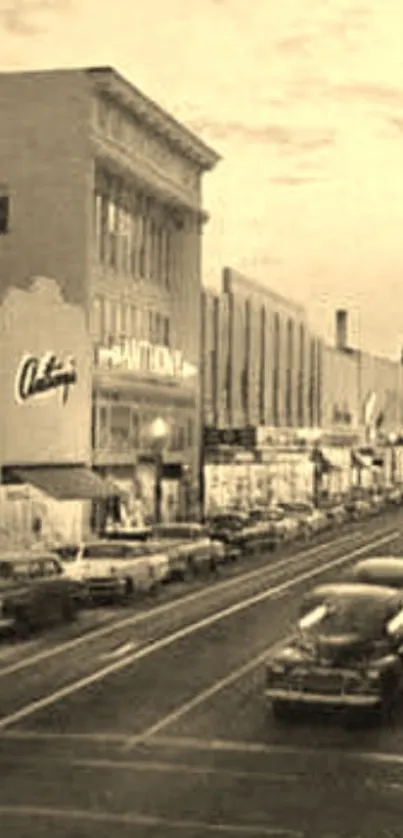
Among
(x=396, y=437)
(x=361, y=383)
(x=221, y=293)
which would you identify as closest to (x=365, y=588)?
(x=221, y=293)

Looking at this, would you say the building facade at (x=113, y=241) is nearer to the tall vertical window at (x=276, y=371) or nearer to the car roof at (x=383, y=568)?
the car roof at (x=383, y=568)

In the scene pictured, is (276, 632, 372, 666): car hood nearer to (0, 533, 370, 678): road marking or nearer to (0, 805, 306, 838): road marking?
(0, 533, 370, 678): road marking

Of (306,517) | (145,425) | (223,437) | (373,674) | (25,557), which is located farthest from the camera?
(223,437)

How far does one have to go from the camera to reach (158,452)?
2884 inches

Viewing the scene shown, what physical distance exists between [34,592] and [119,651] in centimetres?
367

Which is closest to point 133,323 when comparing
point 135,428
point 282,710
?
point 135,428

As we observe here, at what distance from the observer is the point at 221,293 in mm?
88375

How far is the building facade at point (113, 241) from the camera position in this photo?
6147 cm

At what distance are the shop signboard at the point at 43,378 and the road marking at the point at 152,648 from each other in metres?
10.2

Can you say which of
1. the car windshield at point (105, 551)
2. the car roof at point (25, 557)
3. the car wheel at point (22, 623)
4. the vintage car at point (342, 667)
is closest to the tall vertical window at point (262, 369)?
the car windshield at point (105, 551)

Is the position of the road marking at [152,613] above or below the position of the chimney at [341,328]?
below

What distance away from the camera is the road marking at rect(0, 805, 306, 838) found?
1783 centimetres

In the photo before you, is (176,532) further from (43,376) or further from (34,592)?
(34,592)

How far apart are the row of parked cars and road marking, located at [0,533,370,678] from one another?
1059 millimetres
